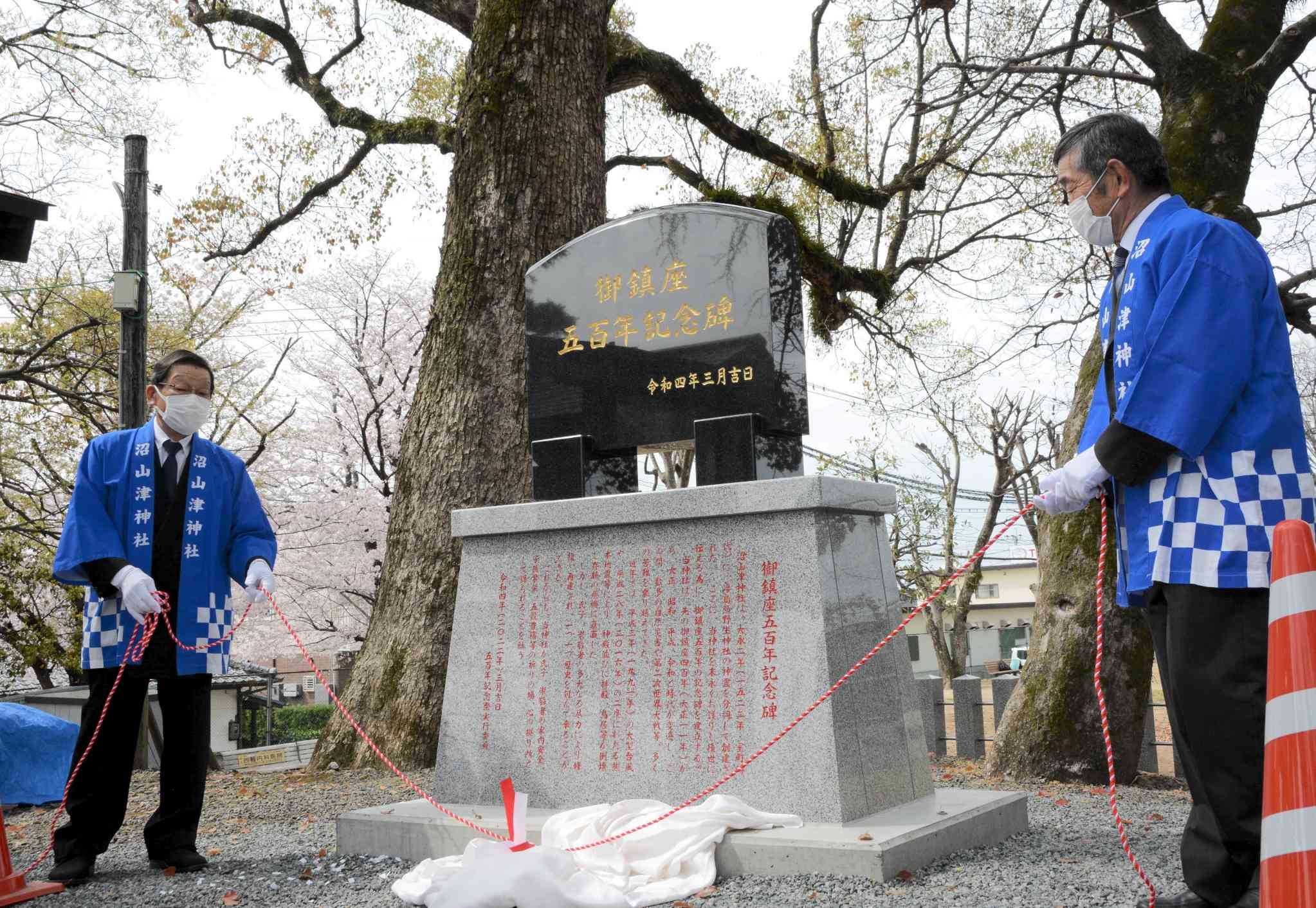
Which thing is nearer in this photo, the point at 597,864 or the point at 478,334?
the point at 597,864

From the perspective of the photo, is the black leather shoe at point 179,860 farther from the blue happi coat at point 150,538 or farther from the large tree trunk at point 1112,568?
the large tree trunk at point 1112,568

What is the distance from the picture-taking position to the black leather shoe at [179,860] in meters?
3.93

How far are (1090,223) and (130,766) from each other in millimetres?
3810

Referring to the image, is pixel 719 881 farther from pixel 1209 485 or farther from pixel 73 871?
pixel 73 871

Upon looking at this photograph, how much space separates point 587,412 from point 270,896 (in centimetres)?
226

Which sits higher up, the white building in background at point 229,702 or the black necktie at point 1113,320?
the black necktie at point 1113,320

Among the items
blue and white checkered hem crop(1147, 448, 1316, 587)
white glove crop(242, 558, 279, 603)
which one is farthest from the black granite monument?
blue and white checkered hem crop(1147, 448, 1316, 587)

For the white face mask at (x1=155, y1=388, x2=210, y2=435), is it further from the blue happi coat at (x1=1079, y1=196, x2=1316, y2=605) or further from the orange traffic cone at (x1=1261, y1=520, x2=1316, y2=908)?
the orange traffic cone at (x1=1261, y1=520, x2=1316, y2=908)

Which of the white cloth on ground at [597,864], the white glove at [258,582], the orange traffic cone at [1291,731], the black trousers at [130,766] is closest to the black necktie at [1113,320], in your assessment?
the orange traffic cone at [1291,731]

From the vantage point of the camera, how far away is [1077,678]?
6.21m

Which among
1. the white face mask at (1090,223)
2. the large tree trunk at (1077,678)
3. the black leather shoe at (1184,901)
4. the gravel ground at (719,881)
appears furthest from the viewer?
the large tree trunk at (1077,678)

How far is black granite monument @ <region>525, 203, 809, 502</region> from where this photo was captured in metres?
4.22

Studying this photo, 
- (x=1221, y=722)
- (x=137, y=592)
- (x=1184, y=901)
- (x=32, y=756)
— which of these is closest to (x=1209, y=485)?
(x=1221, y=722)

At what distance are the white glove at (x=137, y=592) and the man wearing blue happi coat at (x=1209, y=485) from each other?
3185 millimetres
